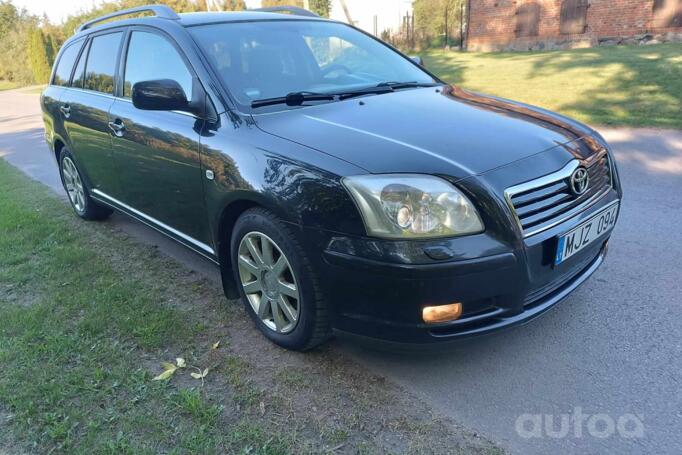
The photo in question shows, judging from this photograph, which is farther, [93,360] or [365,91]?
[365,91]

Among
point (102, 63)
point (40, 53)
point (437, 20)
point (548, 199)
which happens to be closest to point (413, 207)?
point (548, 199)

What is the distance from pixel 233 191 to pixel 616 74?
11646 mm

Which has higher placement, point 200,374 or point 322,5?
point 322,5

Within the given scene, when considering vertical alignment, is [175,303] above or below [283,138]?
below

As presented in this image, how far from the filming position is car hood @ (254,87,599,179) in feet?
7.65

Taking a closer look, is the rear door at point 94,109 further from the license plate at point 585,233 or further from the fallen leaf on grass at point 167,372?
the license plate at point 585,233

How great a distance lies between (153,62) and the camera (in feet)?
11.6

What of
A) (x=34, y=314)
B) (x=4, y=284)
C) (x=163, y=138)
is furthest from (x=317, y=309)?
(x=4, y=284)

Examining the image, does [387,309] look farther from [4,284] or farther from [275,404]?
[4,284]

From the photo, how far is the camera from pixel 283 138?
2598 millimetres

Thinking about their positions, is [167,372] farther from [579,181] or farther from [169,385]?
[579,181]

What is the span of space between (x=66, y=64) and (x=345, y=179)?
418 cm

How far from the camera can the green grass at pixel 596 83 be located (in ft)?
27.8

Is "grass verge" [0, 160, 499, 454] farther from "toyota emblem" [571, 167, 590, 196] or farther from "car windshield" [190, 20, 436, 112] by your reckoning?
"car windshield" [190, 20, 436, 112]
